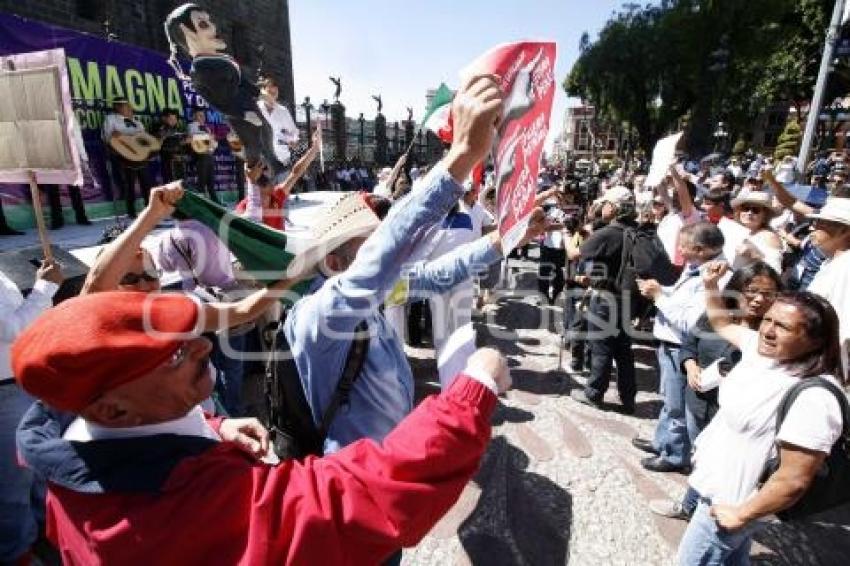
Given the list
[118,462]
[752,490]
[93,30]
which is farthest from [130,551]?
[93,30]

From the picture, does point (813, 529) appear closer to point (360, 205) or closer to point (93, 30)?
point (360, 205)

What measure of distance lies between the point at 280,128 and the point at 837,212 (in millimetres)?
6137

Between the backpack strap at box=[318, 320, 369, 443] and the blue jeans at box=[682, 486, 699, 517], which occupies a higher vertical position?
the backpack strap at box=[318, 320, 369, 443]

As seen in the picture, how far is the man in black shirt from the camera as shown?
14.6 ft

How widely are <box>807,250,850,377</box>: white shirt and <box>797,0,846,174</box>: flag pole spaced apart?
7.85 meters

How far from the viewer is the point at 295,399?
1.81 meters

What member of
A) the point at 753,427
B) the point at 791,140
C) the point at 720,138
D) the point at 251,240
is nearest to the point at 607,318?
the point at 753,427

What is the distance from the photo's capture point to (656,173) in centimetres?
443

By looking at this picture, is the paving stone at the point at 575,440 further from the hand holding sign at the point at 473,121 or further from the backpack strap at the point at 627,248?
the hand holding sign at the point at 473,121

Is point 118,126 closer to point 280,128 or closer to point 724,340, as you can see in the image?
point 280,128

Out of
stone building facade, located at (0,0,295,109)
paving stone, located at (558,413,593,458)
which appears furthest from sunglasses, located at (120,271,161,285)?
stone building facade, located at (0,0,295,109)

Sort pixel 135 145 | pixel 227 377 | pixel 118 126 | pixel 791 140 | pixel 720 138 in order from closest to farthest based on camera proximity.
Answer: pixel 227 377 → pixel 118 126 → pixel 135 145 → pixel 791 140 → pixel 720 138

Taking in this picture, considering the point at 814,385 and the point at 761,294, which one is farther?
the point at 761,294

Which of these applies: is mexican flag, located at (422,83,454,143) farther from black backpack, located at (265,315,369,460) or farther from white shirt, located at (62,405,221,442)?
white shirt, located at (62,405,221,442)
